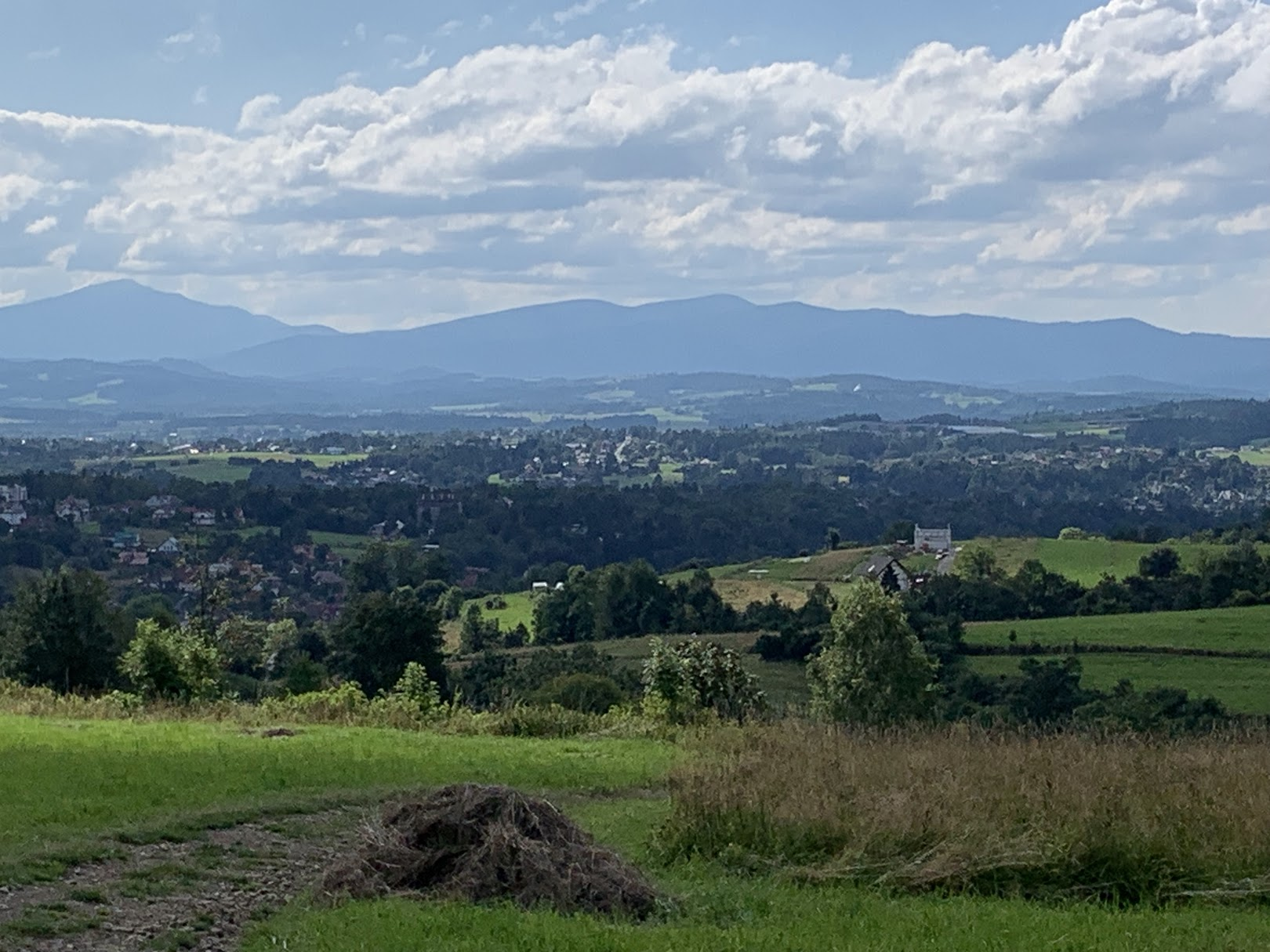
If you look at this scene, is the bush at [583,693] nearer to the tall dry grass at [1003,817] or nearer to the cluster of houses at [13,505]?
the tall dry grass at [1003,817]

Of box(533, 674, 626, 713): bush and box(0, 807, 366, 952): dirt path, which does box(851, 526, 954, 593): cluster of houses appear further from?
box(0, 807, 366, 952): dirt path

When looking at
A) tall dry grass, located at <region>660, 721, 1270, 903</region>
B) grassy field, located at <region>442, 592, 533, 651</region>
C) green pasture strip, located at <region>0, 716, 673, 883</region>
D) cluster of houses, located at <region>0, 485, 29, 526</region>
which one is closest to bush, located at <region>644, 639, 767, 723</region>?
green pasture strip, located at <region>0, 716, 673, 883</region>

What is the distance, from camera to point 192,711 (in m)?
24.4

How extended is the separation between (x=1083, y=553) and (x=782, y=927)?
84412 mm

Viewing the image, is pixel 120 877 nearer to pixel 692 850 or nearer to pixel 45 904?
pixel 45 904

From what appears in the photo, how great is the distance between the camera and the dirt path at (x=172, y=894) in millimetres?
9125

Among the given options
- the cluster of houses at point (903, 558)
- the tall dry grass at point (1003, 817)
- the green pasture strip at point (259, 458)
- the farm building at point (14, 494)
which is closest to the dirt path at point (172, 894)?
the tall dry grass at point (1003, 817)

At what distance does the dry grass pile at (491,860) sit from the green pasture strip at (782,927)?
0.28 m

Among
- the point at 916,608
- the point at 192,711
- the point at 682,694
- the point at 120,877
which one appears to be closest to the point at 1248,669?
the point at 916,608

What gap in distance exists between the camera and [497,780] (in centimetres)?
1712

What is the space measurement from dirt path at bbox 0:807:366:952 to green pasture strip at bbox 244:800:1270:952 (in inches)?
16.1

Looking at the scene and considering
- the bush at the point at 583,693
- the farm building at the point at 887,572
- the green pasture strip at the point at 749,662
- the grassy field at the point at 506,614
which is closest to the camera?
the bush at the point at 583,693

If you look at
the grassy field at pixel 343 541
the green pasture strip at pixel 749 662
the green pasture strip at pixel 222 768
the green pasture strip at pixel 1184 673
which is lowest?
the green pasture strip at pixel 749 662

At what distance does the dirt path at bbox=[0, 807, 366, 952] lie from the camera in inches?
359
